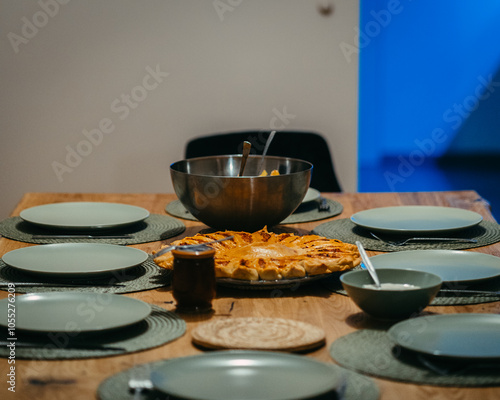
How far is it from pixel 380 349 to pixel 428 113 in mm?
3460

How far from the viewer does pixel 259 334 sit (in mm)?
958

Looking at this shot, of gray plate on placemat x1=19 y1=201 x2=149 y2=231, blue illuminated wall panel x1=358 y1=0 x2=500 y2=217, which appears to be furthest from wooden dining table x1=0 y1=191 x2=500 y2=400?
blue illuminated wall panel x1=358 y1=0 x2=500 y2=217

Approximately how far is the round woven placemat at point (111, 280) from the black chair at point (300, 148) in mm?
1264

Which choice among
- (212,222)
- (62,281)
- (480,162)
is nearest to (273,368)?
(62,281)

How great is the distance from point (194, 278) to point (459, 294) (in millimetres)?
450

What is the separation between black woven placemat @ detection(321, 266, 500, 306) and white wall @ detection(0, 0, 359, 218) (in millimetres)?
2213

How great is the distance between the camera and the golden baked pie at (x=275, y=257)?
1.16 m

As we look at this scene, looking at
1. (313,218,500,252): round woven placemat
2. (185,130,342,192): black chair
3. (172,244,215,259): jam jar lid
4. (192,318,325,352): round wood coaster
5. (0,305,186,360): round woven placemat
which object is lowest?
(0,305,186,360): round woven placemat

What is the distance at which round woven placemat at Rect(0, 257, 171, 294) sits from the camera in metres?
1.20

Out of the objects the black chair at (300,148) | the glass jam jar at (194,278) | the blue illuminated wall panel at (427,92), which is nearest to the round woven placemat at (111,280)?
the glass jam jar at (194,278)

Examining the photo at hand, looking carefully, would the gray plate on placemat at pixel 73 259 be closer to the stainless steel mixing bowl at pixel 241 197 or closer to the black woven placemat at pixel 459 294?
the stainless steel mixing bowl at pixel 241 197

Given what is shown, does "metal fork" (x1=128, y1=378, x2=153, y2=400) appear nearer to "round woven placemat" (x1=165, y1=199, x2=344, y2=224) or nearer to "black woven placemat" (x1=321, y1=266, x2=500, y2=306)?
"black woven placemat" (x1=321, y1=266, x2=500, y2=306)

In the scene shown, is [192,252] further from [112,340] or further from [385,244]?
[385,244]

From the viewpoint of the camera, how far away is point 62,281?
1.25 m
